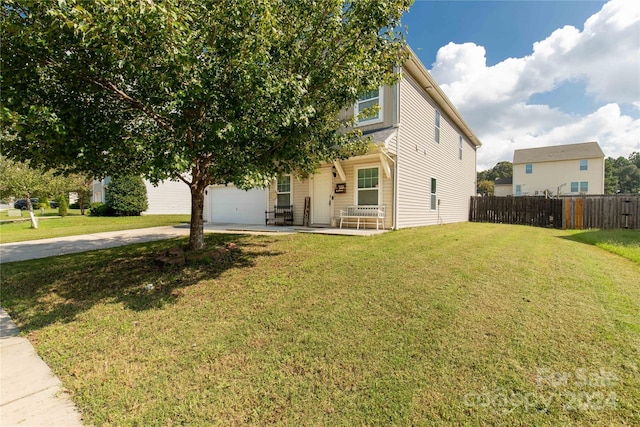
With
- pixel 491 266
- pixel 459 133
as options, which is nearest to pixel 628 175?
pixel 459 133

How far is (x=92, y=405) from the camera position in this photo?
79.0 inches

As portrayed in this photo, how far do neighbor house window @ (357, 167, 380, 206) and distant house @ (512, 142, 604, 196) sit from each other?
1029 inches

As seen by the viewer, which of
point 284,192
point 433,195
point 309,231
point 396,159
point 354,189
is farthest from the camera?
point 433,195

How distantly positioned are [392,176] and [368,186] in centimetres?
94

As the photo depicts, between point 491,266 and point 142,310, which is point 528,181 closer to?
point 491,266

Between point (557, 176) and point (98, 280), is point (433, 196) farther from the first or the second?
point (557, 176)

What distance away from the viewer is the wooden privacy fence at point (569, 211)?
1267 centimetres

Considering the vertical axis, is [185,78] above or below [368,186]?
above

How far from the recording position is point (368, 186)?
10.0m

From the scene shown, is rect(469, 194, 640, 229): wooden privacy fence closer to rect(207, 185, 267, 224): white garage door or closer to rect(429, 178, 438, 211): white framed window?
rect(429, 178, 438, 211): white framed window

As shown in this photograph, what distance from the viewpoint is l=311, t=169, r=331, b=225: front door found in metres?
10.9

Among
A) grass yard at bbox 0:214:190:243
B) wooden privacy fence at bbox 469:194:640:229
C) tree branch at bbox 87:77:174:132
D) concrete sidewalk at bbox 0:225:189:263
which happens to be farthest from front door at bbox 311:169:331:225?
wooden privacy fence at bbox 469:194:640:229

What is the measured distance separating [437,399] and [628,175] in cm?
8488

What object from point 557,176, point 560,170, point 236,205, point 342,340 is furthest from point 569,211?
point 560,170
